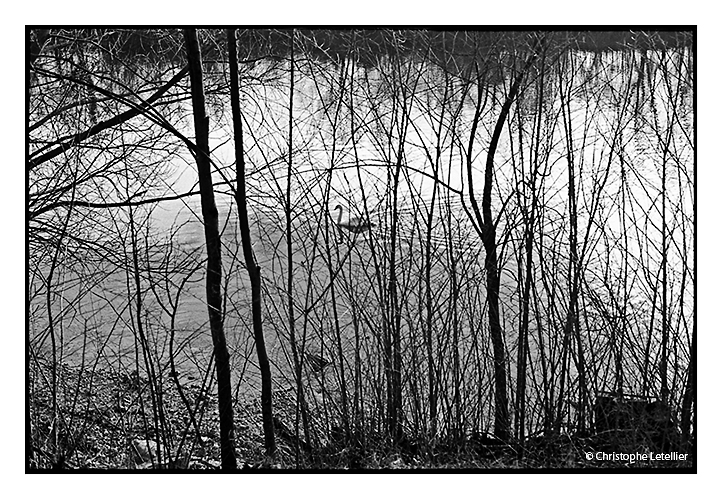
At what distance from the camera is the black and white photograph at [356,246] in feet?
6.44

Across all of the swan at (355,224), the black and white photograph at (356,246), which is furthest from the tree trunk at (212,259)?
Answer: the swan at (355,224)

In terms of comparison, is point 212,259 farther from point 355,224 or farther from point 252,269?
point 355,224

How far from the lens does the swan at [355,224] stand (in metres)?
2.12

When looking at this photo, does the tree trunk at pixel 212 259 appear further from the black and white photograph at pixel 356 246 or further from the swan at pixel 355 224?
the swan at pixel 355 224

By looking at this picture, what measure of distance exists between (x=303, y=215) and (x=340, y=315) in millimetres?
370

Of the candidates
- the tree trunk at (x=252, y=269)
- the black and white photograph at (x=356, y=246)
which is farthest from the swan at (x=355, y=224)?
the tree trunk at (x=252, y=269)

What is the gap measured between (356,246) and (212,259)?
48cm

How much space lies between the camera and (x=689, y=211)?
77.7 inches

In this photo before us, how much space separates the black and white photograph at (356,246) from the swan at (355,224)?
1.0 inches

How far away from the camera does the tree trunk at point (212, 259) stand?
6.66 ft

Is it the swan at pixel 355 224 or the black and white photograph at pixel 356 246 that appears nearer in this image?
the black and white photograph at pixel 356 246

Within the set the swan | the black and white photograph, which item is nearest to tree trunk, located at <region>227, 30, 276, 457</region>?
the black and white photograph

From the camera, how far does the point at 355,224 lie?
83.7 inches
